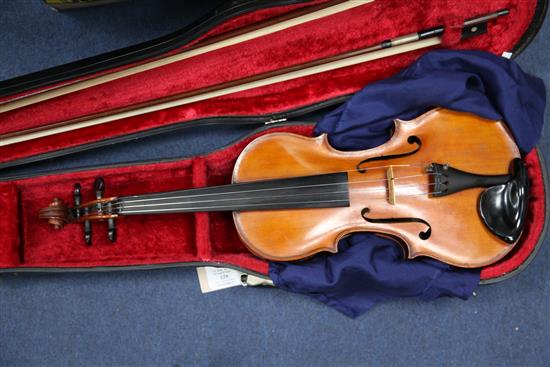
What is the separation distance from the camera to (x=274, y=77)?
1.31m

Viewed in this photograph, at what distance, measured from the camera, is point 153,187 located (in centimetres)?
146

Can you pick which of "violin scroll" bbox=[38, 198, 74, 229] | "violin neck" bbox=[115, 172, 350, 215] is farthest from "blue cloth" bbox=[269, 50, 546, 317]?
"violin scroll" bbox=[38, 198, 74, 229]

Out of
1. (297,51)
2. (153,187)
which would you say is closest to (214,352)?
(153,187)

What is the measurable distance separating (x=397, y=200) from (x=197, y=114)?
66 cm

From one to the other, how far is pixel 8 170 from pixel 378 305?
1425 mm

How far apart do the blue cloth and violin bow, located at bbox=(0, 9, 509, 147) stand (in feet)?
0.21

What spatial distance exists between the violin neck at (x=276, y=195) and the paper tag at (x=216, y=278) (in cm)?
46

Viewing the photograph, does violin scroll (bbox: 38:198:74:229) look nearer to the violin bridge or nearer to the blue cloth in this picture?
the blue cloth

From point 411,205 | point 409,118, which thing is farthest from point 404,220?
point 409,118

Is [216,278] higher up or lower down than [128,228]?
lower down

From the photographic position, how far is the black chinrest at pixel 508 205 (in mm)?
1229

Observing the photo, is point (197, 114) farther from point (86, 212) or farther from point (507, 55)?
point (507, 55)

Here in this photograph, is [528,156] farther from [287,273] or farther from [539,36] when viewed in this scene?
[287,273]

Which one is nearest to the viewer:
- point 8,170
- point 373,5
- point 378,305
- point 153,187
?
point 373,5
